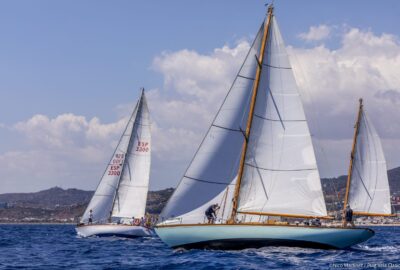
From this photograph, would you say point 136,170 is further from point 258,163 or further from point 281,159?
point 281,159

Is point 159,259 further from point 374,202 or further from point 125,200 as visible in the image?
point 125,200

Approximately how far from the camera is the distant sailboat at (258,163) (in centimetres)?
3712

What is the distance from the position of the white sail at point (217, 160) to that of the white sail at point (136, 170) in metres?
31.9

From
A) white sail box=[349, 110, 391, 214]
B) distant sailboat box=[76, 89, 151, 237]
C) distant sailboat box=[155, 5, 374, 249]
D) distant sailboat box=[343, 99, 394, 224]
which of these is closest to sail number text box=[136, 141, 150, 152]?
distant sailboat box=[76, 89, 151, 237]

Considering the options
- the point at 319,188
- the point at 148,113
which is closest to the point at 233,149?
the point at 319,188

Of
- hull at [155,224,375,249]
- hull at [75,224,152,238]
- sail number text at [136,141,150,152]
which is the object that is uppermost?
sail number text at [136,141,150,152]

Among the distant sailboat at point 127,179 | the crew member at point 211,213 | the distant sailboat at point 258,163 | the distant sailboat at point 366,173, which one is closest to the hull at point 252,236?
the distant sailboat at point 258,163

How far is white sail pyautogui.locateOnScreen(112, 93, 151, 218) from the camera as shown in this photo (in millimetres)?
69062

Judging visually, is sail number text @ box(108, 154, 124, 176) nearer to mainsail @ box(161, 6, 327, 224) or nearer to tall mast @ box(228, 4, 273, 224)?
mainsail @ box(161, 6, 327, 224)

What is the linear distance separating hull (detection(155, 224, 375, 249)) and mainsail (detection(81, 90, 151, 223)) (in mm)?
32464

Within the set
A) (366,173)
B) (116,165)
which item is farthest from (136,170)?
(366,173)

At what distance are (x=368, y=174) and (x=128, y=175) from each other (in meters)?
27.2

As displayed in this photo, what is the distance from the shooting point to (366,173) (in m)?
51.1

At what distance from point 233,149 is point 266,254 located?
6.47 m
